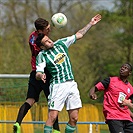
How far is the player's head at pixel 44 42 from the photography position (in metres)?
10.4

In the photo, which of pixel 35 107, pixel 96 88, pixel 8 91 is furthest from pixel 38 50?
pixel 8 91

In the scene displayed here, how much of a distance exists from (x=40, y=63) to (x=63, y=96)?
0.68m

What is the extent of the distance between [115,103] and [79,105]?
1.01m

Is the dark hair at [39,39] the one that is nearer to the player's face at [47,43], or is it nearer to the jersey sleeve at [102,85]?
the player's face at [47,43]

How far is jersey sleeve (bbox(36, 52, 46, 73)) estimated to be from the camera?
10359 mm

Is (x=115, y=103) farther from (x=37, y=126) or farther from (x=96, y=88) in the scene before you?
(x=37, y=126)

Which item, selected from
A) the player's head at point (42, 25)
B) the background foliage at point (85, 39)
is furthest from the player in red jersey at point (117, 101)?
the background foliage at point (85, 39)

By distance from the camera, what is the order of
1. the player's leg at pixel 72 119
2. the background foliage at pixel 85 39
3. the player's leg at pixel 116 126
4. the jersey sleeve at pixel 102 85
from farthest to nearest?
the background foliage at pixel 85 39 → the jersey sleeve at pixel 102 85 → the player's leg at pixel 116 126 → the player's leg at pixel 72 119

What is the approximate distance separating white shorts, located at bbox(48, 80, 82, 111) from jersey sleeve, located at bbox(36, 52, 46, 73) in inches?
15.7

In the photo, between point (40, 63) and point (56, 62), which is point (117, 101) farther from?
point (40, 63)

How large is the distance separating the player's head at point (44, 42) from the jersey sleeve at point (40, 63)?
156 millimetres

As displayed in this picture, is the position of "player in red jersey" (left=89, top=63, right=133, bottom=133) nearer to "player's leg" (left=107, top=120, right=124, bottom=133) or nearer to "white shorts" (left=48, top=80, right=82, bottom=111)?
"player's leg" (left=107, top=120, right=124, bottom=133)

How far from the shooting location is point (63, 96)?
10.5m

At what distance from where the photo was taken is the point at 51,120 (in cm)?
1048
